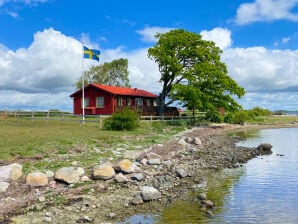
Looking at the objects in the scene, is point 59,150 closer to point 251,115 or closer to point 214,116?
point 214,116

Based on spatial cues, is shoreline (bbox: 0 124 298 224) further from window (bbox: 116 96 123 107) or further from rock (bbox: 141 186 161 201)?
window (bbox: 116 96 123 107)

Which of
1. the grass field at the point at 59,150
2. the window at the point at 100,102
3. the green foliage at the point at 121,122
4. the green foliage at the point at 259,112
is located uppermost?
the window at the point at 100,102

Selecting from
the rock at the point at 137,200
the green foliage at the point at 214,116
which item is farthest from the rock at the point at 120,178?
the green foliage at the point at 214,116

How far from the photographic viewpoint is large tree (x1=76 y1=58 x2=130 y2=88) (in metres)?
69.5

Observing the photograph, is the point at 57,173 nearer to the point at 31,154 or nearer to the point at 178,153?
the point at 31,154

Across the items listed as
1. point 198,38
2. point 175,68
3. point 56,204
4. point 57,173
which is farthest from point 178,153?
point 198,38

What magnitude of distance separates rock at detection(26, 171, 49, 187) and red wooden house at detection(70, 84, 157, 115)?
3077cm

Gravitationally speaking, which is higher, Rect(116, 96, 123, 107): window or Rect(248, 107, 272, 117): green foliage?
Rect(116, 96, 123, 107): window

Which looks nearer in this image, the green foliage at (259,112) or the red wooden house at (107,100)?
the red wooden house at (107,100)

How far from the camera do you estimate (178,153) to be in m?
20.6

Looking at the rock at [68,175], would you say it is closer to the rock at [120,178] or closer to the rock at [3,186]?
the rock at [120,178]

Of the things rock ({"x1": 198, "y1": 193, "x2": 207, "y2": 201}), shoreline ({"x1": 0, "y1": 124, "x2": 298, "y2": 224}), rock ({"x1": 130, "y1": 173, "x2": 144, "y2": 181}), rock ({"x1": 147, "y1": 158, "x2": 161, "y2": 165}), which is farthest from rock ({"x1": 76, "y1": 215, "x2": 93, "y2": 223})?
rock ({"x1": 147, "y1": 158, "x2": 161, "y2": 165})

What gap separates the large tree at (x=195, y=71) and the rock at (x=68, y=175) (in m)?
29.2

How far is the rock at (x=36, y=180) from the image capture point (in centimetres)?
1206
